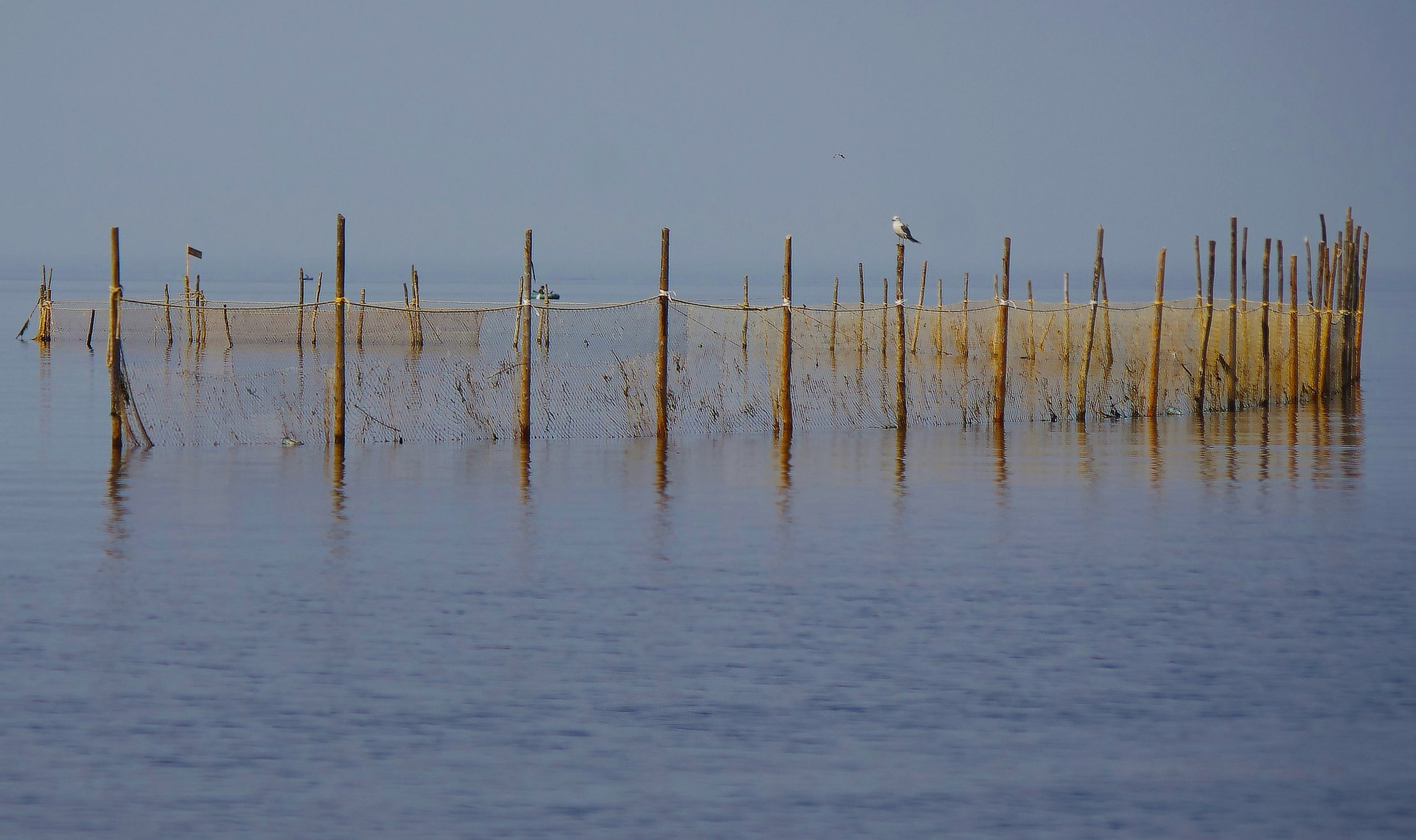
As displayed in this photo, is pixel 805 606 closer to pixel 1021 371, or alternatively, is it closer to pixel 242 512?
pixel 242 512

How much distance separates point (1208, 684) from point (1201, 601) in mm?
2179

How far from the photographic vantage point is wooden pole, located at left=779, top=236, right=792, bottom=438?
60.6ft

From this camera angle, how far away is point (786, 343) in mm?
18719

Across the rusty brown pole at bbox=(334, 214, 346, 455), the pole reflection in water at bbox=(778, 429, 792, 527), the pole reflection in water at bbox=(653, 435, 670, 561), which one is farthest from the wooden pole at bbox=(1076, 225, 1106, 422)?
the rusty brown pole at bbox=(334, 214, 346, 455)

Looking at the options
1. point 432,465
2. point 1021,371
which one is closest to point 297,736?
point 432,465

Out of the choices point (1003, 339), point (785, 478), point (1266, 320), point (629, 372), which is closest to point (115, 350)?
point (785, 478)

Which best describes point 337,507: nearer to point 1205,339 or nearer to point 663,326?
point 663,326

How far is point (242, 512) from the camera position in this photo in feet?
45.2

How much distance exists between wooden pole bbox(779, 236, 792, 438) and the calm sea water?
8.60 feet

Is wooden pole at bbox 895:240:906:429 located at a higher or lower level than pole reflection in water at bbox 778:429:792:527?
higher

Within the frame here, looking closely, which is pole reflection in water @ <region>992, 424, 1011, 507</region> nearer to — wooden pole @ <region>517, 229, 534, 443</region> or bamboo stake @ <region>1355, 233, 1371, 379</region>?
wooden pole @ <region>517, 229, 534, 443</region>

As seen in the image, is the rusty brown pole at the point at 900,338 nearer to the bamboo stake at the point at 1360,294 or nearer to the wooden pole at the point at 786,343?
the wooden pole at the point at 786,343

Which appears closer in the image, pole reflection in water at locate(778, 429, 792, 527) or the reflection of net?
pole reflection in water at locate(778, 429, 792, 527)

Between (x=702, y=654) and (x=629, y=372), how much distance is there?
20.9 meters
